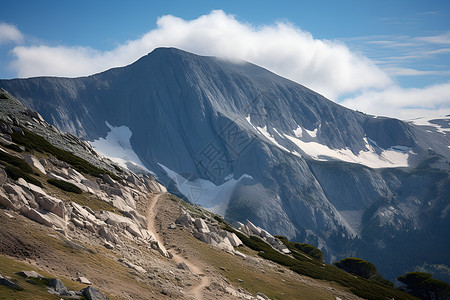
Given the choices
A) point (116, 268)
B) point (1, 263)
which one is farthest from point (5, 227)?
point (116, 268)

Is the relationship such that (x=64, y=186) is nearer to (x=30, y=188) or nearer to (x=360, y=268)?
(x=30, y=188)

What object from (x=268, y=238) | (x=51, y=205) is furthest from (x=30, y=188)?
(x=268, y=238)

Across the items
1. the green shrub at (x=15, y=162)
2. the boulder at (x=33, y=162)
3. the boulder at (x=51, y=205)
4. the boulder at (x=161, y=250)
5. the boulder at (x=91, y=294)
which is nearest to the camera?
the boulder at (x=91, y=294)

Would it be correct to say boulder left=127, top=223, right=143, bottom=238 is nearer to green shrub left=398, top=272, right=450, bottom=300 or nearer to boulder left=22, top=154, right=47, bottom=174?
boulder left=22, top=154, right=47, bottom=174

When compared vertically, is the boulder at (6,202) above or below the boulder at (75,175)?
below

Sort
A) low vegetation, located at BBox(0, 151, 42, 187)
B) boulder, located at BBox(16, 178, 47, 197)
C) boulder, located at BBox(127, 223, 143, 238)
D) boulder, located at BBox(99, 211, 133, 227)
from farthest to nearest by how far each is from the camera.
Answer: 1. boulder, located at BBox(127, 223, 143, 238)
2. boulder, located at BBox(99, 211, 133, 227)
3. low vegetation, located at BBox(0, 151, 42, 187)
4. boulder, located at BBox(16, 178, 47, 197)

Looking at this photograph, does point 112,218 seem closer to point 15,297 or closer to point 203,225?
point 203,225

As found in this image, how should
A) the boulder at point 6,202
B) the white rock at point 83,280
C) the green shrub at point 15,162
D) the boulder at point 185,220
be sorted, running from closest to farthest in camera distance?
1. the white rock at point 83,280
2. the boulder at point 6,202
3. the green shrub at point 15,162
4. the boulder at point 185,220

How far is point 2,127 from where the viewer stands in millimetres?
58312

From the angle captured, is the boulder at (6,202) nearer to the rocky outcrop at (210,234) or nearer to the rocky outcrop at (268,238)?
the rocky outcrop at (210,234)

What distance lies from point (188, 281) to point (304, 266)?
31.5 metres

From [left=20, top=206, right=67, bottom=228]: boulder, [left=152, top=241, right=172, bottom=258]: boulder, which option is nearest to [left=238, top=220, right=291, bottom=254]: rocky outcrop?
A: [left=152, top=241, right=172, bottom=258]: boulder

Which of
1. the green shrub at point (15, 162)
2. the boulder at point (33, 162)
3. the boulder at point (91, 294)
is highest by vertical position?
the boulder at point (33, 162)

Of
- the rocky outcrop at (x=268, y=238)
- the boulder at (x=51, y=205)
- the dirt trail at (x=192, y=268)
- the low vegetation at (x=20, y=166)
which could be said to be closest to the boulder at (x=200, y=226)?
the dirt trail at (x=192, y=268)
